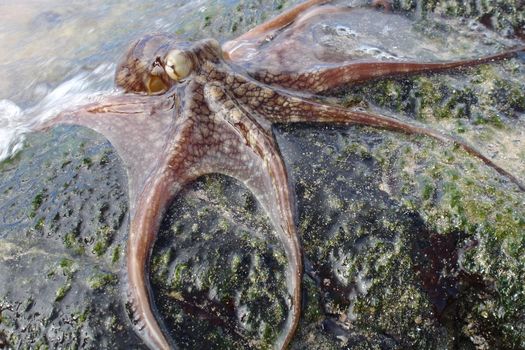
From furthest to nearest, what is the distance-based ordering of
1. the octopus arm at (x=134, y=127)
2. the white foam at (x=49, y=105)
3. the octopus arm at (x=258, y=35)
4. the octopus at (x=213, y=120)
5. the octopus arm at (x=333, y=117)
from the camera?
the white foam at (x=49, y=105), the octopus arm at (x=258, y=35), the octopus arm at (x=333, y=117), the octopus arm at (x=134, y=127), the octopus at (x=213, y=120)

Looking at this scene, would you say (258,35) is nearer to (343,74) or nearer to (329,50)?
(329,50)

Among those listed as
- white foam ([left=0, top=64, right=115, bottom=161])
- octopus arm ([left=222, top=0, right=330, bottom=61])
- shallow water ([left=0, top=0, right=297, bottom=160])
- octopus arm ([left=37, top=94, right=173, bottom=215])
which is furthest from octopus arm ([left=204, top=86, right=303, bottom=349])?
shallow water ([left=0, top=0, right=297, bottom=160])

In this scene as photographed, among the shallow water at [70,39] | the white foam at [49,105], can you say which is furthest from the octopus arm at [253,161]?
the shallow water at [70,39]

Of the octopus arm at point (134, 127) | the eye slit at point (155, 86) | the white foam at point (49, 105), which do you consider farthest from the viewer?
the white foam at point (49, 105)

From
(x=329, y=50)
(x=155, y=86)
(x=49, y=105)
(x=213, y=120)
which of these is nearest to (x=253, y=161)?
(x=213, y=120)

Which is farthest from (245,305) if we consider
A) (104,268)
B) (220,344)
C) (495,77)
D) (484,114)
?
(495,77)

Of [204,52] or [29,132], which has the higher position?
[204,52]

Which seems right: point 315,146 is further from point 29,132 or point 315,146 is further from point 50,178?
point 29,132

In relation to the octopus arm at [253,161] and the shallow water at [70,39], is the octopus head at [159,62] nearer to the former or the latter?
the octopus arm at [253,161]
